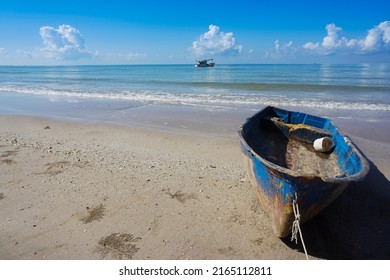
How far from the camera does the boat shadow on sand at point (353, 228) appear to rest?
3.53 m

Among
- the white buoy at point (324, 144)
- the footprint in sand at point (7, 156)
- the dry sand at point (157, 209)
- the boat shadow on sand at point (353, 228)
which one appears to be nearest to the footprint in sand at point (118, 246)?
the dry sand at point (157, 209)

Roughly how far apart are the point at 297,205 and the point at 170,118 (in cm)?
807

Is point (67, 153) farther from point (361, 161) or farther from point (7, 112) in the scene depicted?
point (7, 112)

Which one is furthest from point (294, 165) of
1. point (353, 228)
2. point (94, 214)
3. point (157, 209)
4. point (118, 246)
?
point (94, 214)

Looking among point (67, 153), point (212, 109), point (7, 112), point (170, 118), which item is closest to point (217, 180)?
point (67, 153)

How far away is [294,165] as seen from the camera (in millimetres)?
5367

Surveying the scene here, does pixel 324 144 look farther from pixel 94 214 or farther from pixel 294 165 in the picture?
pixel 94 214

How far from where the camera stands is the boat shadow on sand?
3527mm

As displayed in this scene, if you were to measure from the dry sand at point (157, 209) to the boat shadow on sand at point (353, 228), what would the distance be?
0.01 meters

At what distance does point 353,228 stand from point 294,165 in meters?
1.66

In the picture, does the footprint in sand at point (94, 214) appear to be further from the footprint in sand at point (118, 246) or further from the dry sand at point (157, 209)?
the footprint in sand at point (118, 246)

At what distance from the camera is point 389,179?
17.4 feet
